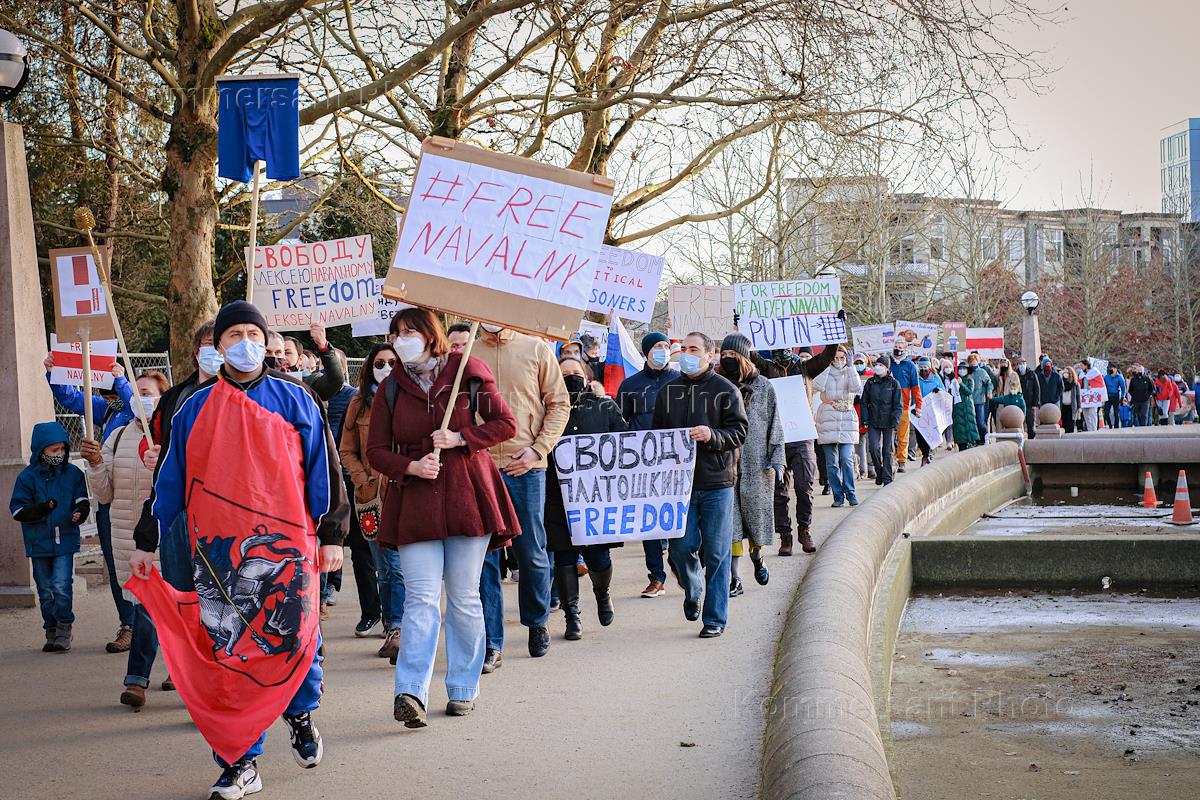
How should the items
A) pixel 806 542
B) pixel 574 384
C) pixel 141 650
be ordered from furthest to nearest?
pixel 806 542 < pixel 574 384 < pixel 141 650

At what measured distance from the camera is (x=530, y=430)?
25.5ft

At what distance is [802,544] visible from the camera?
12320mm

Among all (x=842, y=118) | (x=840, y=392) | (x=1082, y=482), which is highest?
(x=842, y=118)

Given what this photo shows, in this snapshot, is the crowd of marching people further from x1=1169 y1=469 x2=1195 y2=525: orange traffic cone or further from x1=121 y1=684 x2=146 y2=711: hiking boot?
x1=1169 y1=469 x2=1195 y2=525: orange traffic cone

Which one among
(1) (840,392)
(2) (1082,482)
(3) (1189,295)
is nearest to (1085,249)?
(3) (1189,295)

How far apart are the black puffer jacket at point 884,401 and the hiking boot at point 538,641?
10.9 m

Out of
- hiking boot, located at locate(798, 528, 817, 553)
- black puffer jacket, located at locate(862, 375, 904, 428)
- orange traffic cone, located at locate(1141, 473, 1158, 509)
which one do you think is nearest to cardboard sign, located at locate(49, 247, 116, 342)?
hiking boot, located at locate(798, 528, 817, 553)

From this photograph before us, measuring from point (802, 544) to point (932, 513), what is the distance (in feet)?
12.2

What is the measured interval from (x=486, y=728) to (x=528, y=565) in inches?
70.5

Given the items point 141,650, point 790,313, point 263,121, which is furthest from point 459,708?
point 790,313

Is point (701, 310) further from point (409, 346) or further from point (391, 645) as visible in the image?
point (409, 346)

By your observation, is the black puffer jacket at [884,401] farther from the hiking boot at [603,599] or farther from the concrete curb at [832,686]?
the hiking boot at [603,599]

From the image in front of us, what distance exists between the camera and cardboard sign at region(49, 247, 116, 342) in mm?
9750

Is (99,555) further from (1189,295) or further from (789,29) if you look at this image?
(1189,295)
